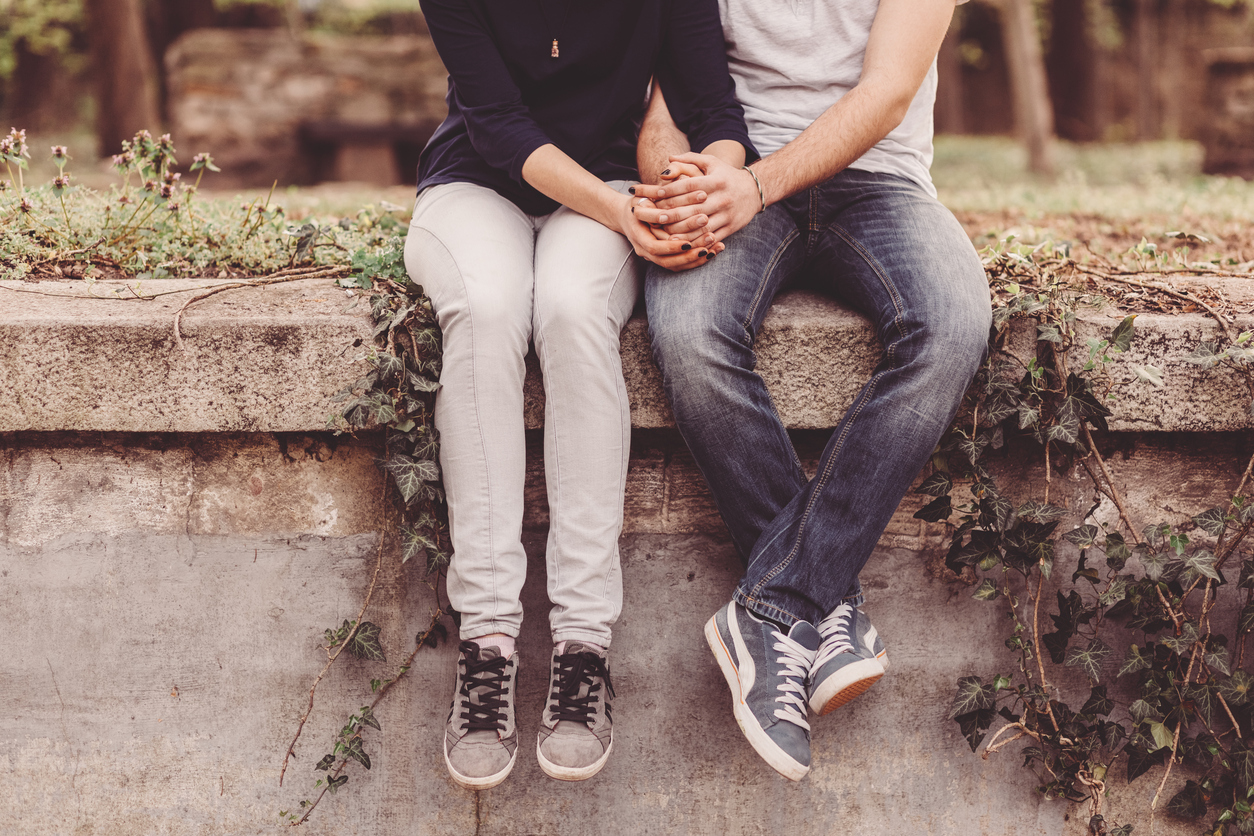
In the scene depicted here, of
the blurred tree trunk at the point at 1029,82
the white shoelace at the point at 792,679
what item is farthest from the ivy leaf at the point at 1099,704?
the blurred tree trunk at the point at 1029,82

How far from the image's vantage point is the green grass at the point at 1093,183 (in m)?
4.87

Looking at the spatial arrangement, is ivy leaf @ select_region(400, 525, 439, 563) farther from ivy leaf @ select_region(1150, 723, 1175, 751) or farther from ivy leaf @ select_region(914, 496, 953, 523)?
ivy leaf @ select_region(1150, 723, 1175, 751)

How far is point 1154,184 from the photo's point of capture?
254 inches

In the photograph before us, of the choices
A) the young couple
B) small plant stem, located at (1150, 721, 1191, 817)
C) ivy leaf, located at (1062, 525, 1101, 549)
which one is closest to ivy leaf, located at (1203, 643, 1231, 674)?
small plant stem, located at (1150, 721, 1191, 817)

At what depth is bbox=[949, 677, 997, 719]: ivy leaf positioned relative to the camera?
222 cm

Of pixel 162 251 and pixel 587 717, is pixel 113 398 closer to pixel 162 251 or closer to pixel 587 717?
pixel 162 251

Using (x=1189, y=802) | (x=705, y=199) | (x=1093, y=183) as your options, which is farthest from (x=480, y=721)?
(x=1093, y=183)

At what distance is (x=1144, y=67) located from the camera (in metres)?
17.1

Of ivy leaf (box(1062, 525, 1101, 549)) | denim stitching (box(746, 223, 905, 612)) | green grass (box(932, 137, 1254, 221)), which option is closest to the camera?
denim stitching (box(746, 223, 905, 612))

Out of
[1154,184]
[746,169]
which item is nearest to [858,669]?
[746,169]

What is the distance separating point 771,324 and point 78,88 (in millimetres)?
19023

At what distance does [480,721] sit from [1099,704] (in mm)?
1452

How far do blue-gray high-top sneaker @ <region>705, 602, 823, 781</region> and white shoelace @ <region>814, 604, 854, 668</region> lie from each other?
18mm

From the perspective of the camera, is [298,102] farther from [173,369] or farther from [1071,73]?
[1071,73]
